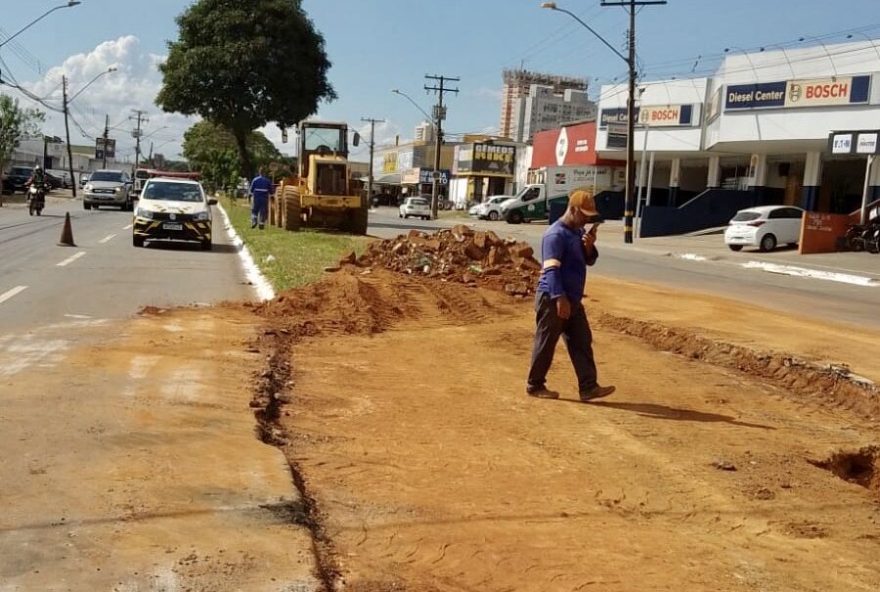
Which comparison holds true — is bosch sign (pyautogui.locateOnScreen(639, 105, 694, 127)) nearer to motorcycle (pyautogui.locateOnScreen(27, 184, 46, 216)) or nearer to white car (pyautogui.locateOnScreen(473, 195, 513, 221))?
white car (pyautogui.locateOnScreen(473, 195, 513, 221))

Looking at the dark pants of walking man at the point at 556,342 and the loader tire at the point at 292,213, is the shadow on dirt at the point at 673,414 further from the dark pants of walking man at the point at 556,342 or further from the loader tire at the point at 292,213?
the loader tire at the point at 292,213

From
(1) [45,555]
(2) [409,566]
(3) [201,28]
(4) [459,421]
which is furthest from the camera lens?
(3) [201,28]

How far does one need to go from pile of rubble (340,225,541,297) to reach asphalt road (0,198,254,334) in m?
2.51

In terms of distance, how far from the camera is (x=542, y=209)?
5459cm

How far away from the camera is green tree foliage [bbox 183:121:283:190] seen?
82625mm

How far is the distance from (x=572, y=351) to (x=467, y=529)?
3250mm

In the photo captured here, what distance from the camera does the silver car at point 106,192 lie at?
40500 mm

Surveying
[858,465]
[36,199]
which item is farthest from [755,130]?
[858,465]

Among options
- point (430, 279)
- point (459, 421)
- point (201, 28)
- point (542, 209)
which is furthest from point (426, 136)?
point (459, 421)

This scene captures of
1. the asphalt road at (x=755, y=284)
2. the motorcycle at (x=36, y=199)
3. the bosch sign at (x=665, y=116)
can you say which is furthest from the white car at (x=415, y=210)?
the motorcycle at (x=36, y=199)

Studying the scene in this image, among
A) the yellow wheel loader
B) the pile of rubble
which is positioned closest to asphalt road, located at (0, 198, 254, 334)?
the pile of rubble

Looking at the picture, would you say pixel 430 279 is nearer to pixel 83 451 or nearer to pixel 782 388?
pixel 782 388

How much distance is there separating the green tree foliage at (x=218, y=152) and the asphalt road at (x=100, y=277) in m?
56.2

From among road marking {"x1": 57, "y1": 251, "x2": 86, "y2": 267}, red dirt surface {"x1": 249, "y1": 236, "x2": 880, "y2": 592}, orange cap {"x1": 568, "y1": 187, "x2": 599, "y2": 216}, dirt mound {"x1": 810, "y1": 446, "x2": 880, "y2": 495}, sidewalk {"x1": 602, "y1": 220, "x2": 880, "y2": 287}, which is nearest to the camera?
red dirt surface {"x1": 249, "y1": 236, "x2": 880, "y2": 592}
